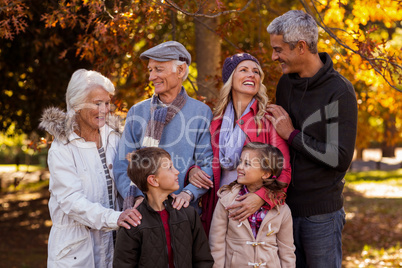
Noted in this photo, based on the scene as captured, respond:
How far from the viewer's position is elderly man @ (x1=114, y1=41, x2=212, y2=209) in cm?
305

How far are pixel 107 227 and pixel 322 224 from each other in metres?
1.45

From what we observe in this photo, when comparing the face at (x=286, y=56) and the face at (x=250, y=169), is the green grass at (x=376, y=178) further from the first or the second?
the face at (x=250, y=169)

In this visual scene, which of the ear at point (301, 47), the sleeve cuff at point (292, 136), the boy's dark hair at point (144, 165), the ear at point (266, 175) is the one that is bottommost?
the ear at point (266, 175)

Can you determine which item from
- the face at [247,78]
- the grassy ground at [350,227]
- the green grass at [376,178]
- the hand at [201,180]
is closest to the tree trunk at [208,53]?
the face at [247,78]

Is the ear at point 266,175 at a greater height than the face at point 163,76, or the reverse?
the face at point 163,76

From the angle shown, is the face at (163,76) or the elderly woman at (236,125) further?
the face at (163,76)

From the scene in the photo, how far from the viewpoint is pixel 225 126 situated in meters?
3.11

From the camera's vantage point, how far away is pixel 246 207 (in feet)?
9.16

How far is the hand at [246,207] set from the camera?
110 inches

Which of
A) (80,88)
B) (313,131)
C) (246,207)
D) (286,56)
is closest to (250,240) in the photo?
(246,207)

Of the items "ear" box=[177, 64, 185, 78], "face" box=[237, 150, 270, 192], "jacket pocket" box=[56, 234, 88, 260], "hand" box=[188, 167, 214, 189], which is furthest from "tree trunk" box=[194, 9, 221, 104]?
"jacket pocket" box=[56, 234, 88, 260]

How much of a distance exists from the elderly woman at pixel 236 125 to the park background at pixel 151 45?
75cm

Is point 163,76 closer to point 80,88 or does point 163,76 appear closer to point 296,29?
point 80,88

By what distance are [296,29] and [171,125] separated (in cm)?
111
